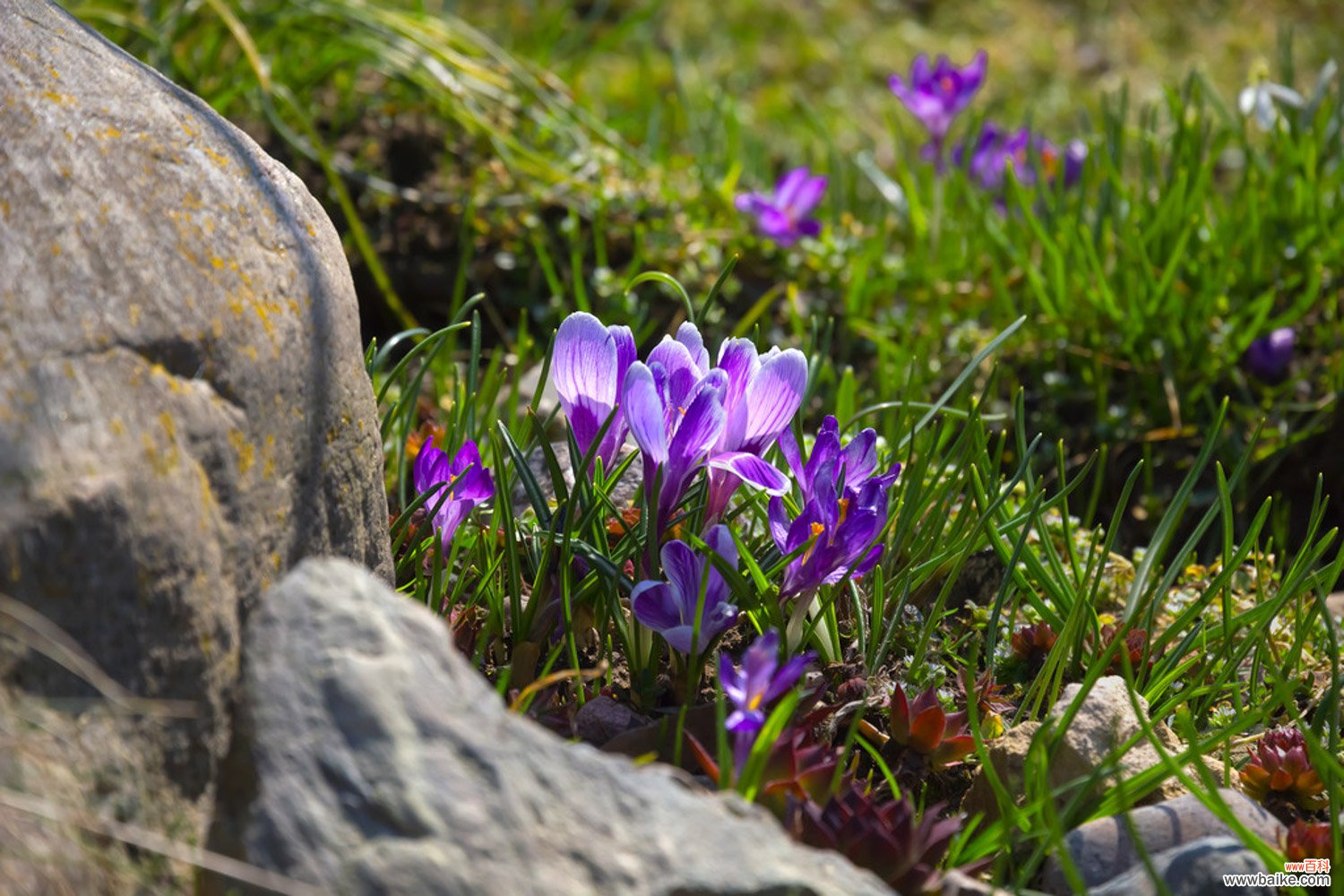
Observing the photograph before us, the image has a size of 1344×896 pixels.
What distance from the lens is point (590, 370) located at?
169 centimetres

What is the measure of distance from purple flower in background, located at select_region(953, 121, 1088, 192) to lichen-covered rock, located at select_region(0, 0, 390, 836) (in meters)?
2.45

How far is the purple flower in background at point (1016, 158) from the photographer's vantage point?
11.8 ft

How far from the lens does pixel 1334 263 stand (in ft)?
10.3

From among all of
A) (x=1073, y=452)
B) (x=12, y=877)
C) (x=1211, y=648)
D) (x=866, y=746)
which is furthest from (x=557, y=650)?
(x=1073, y=452)

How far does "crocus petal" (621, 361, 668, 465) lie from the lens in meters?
1.53

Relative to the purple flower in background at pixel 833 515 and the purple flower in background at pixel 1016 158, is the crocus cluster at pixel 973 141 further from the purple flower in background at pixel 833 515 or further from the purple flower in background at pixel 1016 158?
the purple flower in background at pixel 833 515

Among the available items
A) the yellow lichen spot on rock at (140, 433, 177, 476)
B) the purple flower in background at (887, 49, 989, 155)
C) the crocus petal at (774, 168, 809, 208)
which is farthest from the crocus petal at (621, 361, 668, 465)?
the purple flower in background at (887, 49, 989, 155)

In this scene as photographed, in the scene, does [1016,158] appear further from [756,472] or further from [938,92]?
[756,472]

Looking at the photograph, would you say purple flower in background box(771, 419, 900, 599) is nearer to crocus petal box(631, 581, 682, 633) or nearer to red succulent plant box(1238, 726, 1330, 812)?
crocus petal box(631, 581, 682, 633)

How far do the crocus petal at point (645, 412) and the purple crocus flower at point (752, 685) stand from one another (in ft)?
0.92

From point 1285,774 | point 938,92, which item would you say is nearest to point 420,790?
point 1285,774

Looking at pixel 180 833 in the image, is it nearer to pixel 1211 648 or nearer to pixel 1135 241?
pixel 1211 648

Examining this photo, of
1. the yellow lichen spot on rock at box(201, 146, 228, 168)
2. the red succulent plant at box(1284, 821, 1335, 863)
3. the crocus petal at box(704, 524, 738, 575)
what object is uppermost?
the yellow lichen spot on rock at box(201, 146, 228, 168)

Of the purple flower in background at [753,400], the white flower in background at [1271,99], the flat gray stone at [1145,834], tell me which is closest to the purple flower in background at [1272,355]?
the white flower in background at [1271,99]
